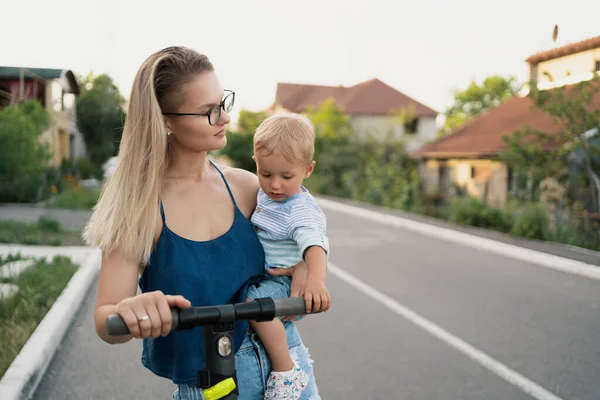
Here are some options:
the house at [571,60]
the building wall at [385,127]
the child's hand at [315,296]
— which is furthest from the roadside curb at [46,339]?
the building wall at [385,127]

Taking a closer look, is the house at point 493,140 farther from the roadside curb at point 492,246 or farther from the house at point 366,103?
the house at point 366,103

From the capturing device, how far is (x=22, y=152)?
2248 cm

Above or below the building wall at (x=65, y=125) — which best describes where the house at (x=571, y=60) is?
above

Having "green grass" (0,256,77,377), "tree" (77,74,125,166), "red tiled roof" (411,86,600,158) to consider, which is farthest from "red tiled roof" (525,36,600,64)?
"green grass" (0,256,77,377)

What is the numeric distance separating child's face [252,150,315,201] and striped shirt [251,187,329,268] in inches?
1.4

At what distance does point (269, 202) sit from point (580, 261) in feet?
35.6

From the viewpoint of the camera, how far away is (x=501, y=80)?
247 feet

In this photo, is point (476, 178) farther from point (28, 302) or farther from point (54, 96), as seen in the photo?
point (28, 302)

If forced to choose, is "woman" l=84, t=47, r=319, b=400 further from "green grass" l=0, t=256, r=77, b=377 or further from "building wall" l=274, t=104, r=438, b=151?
"building wall" l=274, t=104, r=438, b=151

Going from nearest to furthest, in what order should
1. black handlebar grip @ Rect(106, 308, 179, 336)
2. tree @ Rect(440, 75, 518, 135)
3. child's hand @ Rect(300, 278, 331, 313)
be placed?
black handlebar grip @ Rect(106, 308, 179, 336), child's hand @ Rect(300, 278, 331, 313), tree @ Rect(440, 75, 518, 135)

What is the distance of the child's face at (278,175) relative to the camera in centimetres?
232

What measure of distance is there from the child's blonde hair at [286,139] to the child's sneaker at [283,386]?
2.34ft

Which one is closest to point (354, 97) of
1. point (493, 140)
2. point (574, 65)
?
point (493, 140)

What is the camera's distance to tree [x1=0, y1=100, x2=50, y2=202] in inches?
866
